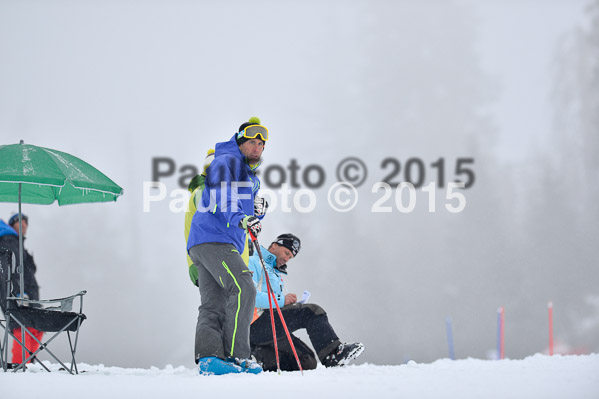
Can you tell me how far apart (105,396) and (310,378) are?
798mm

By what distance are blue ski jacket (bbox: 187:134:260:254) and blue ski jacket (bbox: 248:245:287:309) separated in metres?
0.43

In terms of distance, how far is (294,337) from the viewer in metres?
3.48

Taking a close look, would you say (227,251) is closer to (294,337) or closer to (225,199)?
(225,199)

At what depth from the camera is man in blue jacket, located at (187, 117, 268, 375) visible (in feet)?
9.53

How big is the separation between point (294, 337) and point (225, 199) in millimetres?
980

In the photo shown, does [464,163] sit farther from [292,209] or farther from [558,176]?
[292,209]

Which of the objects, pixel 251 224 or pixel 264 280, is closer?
pixel 251 224

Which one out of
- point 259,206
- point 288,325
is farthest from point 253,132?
point 288,325

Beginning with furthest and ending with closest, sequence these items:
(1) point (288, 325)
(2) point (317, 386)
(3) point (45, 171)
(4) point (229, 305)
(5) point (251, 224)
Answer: (1) point (288, 325)
(3) point (45, 171)
(4) point (229, 305)
(5) point (251, 224)
(2) point (317, 386)

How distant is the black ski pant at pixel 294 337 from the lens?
341 cm

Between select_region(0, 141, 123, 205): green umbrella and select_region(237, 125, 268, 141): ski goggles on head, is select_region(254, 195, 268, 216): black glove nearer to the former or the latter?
select_region(237, 125, 268, 141): ski goggles on head

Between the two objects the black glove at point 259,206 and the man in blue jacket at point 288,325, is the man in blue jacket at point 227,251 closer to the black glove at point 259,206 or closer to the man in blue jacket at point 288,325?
the black glove at point 259,206

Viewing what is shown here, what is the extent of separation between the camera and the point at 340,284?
20.5ft

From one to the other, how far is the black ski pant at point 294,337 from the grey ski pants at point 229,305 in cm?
44
